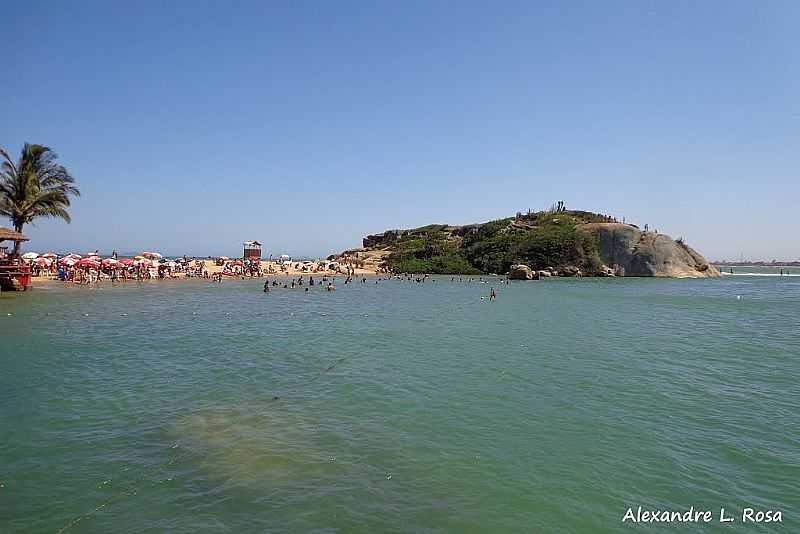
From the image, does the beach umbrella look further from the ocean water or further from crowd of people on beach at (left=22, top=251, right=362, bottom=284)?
the ocean water

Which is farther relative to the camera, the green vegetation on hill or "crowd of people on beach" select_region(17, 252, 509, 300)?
the green vegetation on hill

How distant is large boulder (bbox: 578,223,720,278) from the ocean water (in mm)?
61585

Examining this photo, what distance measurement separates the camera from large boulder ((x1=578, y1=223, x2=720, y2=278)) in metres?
79.8

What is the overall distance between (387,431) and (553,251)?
7686cm

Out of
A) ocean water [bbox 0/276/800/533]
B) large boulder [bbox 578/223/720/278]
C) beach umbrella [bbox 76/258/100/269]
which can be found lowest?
ocean water [bbox 0/276/800/533]

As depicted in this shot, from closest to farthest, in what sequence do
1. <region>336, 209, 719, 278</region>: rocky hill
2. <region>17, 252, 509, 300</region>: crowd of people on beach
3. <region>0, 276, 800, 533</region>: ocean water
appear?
Answer: <region>0, 276, 800, 533</region>: ocean water < <region>17, 252, 509, 300</region>: crowd of people on beach < <region>336, 209, 719, 278</region>: rocky hill

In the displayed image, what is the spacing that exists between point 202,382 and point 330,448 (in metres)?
6.69

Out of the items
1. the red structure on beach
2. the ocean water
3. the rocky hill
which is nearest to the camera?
the ocean water

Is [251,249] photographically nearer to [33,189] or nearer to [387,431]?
[33,189]

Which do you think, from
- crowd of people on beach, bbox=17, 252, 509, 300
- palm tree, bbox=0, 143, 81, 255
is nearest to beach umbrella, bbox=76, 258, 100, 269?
crowd of people on beach, bbox=17, 252, 509, 300

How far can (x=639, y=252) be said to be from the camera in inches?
3167

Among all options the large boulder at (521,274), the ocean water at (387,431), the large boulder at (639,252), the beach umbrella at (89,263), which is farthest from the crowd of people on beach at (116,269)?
the large boulder at (639,252)

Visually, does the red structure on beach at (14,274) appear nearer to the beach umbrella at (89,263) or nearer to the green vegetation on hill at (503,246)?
the beach umbrella at (89,263)

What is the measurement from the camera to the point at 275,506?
723 cm
